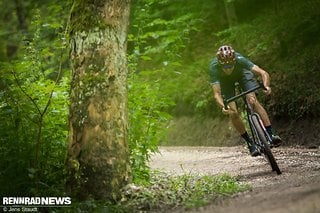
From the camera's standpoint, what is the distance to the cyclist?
8.17 meters

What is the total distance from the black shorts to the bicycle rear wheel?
70 cm

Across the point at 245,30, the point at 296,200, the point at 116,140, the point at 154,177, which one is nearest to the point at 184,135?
the point at 245,30

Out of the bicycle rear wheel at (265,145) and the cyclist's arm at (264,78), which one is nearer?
the bicycle rear wheel at (265,145)

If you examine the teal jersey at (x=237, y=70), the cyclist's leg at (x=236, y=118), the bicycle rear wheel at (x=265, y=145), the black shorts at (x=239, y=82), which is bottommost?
the bicycle rear wheel at (x=265, y=145)

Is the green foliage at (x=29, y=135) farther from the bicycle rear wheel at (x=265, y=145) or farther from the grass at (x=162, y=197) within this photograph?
the bicycle rear wheel at (x=265, y=145)

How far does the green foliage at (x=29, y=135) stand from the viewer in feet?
21.2

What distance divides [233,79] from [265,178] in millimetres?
1842

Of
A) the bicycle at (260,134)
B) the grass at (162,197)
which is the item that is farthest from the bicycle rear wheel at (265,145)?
the grass at (162,197)

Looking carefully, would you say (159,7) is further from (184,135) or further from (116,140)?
(116,140)

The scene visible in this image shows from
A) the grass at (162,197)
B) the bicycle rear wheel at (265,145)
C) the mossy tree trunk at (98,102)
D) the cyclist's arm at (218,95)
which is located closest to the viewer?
the grass at (162,197)

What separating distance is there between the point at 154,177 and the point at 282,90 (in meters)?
6.85

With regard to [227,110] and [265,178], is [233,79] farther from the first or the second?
[265,178]

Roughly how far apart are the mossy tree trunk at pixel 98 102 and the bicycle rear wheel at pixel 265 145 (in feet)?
7.50

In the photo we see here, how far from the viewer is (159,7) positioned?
2106cm
